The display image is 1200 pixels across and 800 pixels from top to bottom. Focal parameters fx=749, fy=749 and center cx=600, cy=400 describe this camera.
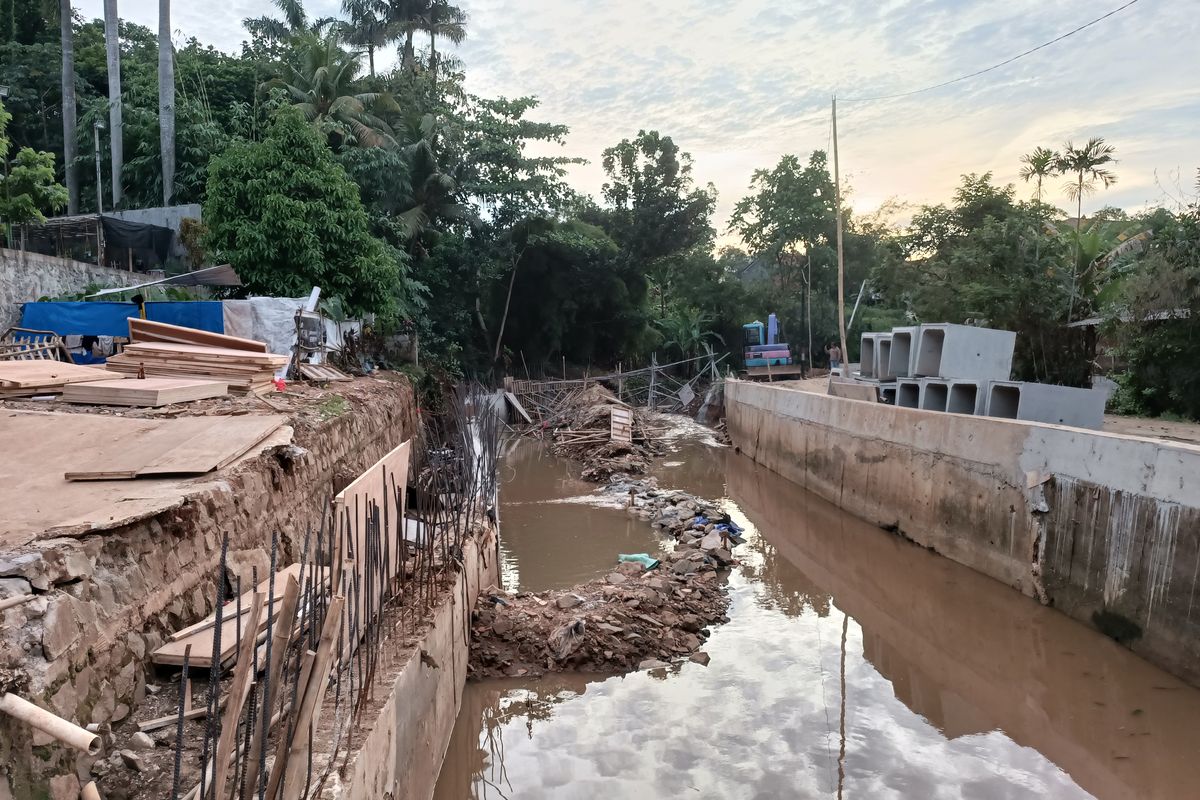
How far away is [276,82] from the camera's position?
83.6 ft

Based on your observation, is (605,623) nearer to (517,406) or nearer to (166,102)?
(517,406)

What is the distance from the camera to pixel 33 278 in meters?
13.3

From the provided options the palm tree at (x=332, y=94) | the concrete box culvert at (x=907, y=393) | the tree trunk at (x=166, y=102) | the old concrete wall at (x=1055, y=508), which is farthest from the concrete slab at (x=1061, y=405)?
the tree trunk at (x=166, y=102)

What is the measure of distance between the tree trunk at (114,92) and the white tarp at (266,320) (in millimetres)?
13406

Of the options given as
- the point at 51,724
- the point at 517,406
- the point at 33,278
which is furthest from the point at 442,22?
the point at 51,724

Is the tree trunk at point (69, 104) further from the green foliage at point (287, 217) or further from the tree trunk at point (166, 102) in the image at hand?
the green foliage at point (287, 217)

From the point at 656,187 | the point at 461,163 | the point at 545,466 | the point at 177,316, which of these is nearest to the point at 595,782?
the point at 177,316

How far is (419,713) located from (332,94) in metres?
24.5

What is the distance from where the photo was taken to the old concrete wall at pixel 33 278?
12523 mm

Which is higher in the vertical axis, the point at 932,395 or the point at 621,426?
the point at 932,395

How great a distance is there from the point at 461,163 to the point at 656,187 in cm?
883

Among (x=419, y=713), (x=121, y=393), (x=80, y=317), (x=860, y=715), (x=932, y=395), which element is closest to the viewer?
(x=419, y=713)

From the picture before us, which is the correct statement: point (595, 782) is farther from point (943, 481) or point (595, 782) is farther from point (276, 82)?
point (276, 82)

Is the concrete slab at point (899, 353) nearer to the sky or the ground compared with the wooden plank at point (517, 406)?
nearer to the sky
